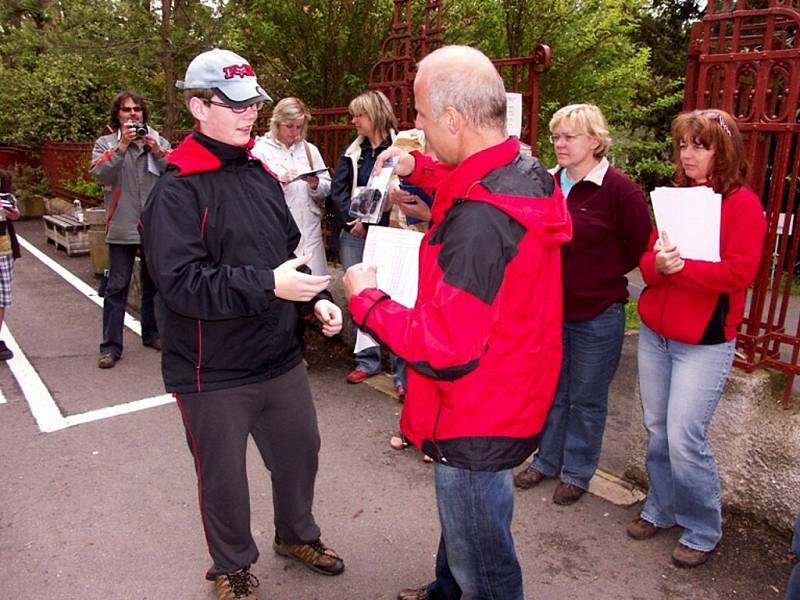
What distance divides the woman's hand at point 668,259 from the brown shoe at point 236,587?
84.9 inches

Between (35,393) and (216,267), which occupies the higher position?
(216,267)

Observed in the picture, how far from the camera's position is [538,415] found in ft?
7.08

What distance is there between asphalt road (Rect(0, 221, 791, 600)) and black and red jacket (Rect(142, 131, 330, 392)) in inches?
42.7

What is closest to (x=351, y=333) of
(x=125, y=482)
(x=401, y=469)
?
(x=401, y=469)

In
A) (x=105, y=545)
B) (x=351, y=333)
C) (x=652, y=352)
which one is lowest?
(x=105, y=545)

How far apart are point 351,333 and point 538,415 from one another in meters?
3.99

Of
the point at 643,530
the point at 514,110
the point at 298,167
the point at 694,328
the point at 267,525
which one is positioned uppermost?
the point at 514,110

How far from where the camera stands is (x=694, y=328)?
302 cm

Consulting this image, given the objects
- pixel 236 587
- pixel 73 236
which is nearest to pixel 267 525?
pixel 236 587

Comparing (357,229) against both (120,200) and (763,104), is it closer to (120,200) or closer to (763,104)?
(120,200)

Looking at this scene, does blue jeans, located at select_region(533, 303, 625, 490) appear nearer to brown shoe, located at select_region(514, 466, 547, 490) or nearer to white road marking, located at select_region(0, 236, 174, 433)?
brown shoe, located at select_region(514, 466, 547, 490)

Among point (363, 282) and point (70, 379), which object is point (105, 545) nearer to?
point (363, 282)

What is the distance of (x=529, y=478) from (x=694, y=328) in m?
1.38

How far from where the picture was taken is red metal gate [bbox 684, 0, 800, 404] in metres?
3.14
